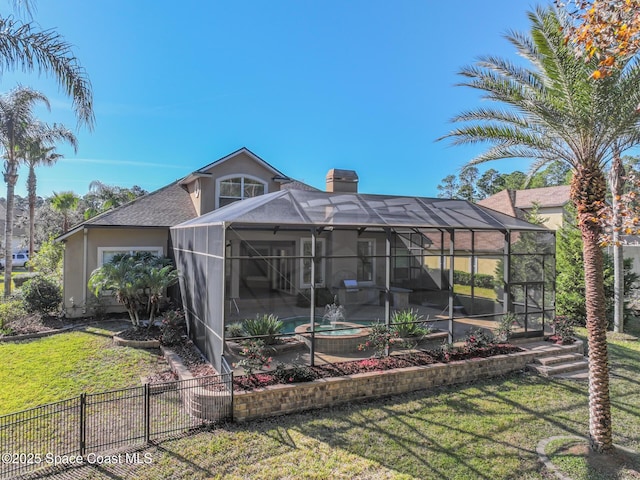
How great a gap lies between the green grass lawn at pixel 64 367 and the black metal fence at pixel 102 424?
2.23ft

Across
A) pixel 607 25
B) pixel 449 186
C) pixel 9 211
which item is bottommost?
pixel 9 211

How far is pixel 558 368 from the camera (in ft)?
29.2

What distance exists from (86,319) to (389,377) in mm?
10919

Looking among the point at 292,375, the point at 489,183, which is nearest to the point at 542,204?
the point at 292,375

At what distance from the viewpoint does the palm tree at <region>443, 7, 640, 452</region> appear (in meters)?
5.90

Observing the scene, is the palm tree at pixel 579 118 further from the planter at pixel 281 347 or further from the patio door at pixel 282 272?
the patio door at pixel 282 272

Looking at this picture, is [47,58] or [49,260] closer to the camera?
[47,58]

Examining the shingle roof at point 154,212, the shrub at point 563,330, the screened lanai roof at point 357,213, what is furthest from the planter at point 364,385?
the shingle roof at point 154,212

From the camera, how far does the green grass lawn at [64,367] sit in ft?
22.9

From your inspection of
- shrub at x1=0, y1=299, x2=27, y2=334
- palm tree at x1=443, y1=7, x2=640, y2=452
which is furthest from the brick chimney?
shrub at x1=0, y1=299, x2=27, y2=334

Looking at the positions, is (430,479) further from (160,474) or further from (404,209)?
(404,209)

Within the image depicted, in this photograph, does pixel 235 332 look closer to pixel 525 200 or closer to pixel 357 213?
pixel 357 213

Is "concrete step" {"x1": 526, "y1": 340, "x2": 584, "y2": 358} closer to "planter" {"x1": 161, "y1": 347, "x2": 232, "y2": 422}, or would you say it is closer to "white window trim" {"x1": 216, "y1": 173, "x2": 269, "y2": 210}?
Answer: "planter" {"x1": 161, "y1": 347, "x2": 232, "y2": 422}

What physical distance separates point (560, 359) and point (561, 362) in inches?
2.9
